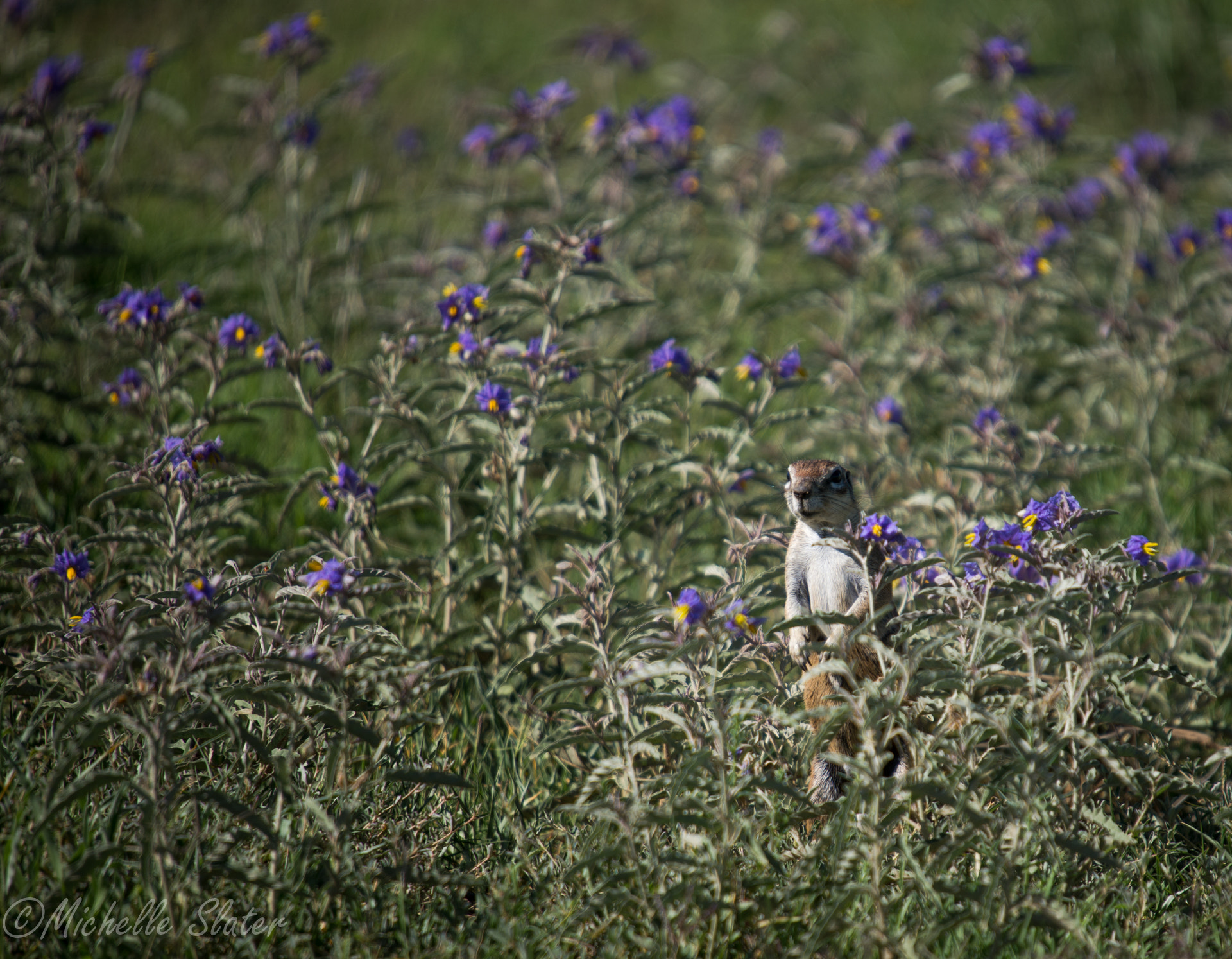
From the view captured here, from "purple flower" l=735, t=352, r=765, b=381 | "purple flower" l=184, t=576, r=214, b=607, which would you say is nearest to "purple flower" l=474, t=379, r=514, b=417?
"purple flower" l=735, t=352, r=765, b=381

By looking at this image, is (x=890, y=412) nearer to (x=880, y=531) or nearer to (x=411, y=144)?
(x=880, y=531)

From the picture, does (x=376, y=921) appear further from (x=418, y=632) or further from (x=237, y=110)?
(x=237, y=110)

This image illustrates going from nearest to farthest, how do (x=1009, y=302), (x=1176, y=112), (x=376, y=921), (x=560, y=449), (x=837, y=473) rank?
1. (x=376, y=921)
2. (x=837, y=473)
3. (x=560, y=449)
4. (x=1009, y=302)
5. (x=1176, y=112)

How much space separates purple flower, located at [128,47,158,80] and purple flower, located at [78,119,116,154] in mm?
999

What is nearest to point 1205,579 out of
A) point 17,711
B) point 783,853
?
point 783,853

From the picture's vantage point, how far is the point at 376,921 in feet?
9.12

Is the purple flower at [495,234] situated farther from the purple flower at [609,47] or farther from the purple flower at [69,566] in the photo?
the purple flower at [69,566]

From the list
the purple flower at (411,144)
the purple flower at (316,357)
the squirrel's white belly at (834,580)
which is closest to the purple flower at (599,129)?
the purple flower at (316,357)

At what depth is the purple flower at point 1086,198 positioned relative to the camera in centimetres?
679

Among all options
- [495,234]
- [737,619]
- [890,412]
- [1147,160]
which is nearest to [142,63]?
[495,234]

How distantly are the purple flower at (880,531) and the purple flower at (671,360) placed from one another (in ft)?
3.39

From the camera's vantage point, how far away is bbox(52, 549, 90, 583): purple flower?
11.0 ft

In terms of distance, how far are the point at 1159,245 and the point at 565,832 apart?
235 inches

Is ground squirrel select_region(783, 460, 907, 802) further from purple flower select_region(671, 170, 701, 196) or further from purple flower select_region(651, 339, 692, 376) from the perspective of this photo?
purple flower select_region(671, 170, 701, 196)
